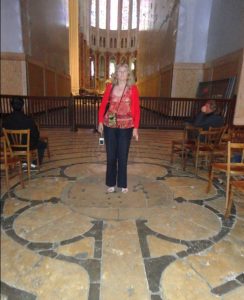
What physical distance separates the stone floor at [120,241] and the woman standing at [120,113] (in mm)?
584

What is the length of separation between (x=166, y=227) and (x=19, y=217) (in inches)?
54.4

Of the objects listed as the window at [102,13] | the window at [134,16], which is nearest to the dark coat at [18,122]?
the window at [134,16]

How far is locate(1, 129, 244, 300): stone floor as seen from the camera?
1464mm

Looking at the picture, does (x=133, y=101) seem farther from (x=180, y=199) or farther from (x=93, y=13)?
(x=93, y=13)

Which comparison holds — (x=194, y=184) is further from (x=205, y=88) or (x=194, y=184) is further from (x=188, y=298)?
(x=205, y=88)

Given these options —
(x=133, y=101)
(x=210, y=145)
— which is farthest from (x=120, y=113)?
(x=210, y=145)

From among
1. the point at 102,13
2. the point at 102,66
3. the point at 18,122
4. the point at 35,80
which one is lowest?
the point at 18,122

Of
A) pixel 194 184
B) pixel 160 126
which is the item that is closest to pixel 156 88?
pixel 160 126

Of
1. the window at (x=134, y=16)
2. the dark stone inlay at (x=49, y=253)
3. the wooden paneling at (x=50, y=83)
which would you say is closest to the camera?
the dark stone inlay at (x=49, y=253)

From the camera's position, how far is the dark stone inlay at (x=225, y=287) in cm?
148

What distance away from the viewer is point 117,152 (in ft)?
9.10

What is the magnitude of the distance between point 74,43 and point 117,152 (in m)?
19.7

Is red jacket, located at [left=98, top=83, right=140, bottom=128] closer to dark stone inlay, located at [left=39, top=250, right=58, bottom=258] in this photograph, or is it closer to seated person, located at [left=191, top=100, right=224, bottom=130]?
dark stone inlay, located at [left=39, top=250, right=58, bottom=258]

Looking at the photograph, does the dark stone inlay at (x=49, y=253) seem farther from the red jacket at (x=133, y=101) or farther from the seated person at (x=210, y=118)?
the seated person at (x=210, y=118)
